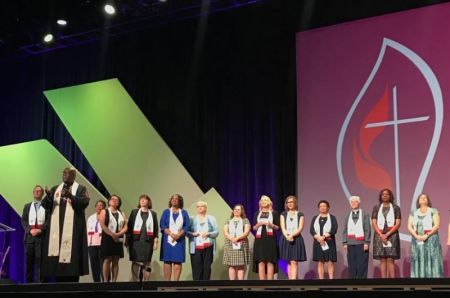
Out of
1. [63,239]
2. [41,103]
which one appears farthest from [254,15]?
[63,239]

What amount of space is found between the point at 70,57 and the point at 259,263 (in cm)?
551

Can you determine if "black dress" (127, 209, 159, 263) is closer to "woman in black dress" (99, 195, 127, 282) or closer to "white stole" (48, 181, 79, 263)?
"woman in black dress" (99, 195, 127, 282)

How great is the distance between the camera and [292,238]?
24.4 ft

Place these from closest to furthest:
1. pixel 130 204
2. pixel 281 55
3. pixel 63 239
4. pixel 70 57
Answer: pixel 63 239
pixel 281 55
pixel 130 204
pixel 70 57

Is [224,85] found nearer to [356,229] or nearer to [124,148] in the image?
[124,148]

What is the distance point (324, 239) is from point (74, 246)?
3736mm

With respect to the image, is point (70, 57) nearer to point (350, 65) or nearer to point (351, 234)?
point (350, 65)

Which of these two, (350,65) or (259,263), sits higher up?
(350,65)

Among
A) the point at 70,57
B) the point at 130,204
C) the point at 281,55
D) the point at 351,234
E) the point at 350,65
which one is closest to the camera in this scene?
the point at 351,234

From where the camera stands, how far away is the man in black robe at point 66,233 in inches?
171

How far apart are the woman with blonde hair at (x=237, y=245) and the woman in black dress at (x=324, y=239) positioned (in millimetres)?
835

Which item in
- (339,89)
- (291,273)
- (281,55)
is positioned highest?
(281,55)

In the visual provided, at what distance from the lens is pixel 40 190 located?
8.47 m

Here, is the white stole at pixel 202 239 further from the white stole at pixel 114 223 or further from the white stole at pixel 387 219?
the white stole at pixel 387 219
